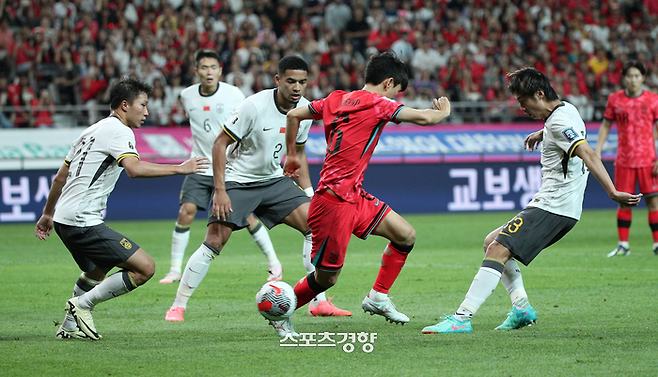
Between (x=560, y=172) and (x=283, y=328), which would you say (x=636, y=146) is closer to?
(x=560, y=172)

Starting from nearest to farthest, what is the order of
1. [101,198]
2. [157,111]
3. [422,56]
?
[101,198] → [157,111] → [422,56]

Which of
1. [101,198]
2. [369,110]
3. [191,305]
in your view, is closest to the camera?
[369,110]

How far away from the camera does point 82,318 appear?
5.71 meters

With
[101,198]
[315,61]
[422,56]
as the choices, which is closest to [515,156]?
[422,56]

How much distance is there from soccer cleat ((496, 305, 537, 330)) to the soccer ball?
5.39 ft

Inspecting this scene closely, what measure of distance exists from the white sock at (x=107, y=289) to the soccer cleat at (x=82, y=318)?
38 mm

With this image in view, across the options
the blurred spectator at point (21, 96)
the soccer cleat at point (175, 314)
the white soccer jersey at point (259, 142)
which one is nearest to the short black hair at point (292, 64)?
the white soccer jersey at point (259, 142)

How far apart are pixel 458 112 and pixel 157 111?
7411 mm

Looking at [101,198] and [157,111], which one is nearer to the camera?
[101,198]

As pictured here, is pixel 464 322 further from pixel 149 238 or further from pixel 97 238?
pixel 149 238

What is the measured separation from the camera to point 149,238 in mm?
13125

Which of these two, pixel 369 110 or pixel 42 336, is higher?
pixel 369 110

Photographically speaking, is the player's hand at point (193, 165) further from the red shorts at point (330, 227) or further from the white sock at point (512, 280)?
the white sock at point (512, 280)

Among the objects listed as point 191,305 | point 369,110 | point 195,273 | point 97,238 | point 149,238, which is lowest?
point 149,238
